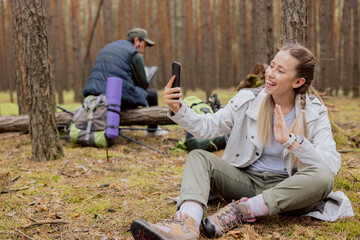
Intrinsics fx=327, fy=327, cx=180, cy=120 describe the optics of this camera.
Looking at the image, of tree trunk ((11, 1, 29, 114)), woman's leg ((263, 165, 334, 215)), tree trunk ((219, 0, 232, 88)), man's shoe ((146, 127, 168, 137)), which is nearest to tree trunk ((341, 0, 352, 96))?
tree trunk ((219, 0, 232, 88))

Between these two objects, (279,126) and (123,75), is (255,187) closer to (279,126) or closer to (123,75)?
(279,126)

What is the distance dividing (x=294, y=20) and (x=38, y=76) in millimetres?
3135

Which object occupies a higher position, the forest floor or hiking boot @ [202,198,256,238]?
hiking boot @ [202,198,256,238]

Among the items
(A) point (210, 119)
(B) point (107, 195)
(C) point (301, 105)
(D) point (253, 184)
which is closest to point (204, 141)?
(B) point (107, 195)

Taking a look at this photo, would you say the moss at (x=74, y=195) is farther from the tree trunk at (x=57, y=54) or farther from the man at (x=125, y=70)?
the tree trunk at (x=57, y=54)

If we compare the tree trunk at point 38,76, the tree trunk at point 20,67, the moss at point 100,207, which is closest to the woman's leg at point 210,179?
the moss at point 100,207

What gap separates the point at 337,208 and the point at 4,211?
2.63 metres

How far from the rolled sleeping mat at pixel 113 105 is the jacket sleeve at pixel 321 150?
138 inches

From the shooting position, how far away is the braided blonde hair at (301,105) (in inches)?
91.7

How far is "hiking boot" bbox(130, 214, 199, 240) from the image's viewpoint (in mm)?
1900

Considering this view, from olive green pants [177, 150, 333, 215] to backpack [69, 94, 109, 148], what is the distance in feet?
10.1

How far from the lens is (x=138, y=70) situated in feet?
18.6

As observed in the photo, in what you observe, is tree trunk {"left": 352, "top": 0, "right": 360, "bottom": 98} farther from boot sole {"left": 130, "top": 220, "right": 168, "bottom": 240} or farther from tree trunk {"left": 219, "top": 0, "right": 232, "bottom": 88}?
boot sole {"left": 130, "top": 220, "right": 168, "bottom": 240}

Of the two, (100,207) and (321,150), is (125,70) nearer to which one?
(100,207)
